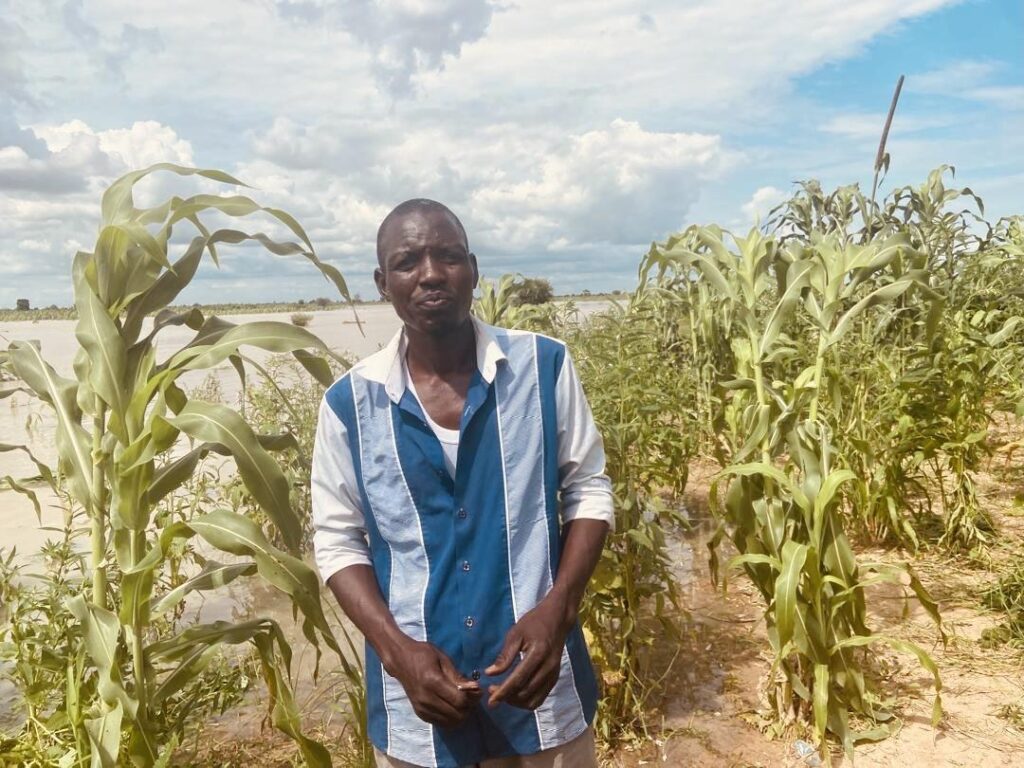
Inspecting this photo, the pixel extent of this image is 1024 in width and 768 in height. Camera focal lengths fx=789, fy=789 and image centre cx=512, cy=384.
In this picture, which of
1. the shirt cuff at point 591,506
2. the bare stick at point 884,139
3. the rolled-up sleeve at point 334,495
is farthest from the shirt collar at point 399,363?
the bare stick at point 884,139

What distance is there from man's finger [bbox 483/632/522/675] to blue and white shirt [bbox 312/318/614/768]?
0.06 metres

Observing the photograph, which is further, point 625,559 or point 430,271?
point 625,559

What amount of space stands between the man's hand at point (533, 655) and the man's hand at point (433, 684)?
0.16 ft

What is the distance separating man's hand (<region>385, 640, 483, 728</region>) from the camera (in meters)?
1.35

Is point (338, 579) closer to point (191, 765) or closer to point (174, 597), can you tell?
point (174, 597)

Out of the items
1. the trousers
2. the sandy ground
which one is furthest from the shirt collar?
the sandy ground

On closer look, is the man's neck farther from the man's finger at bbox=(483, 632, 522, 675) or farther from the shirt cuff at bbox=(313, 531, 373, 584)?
the man's finger at bbox=(483, 632, 522, 675)

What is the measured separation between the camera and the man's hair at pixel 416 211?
151 centimetres

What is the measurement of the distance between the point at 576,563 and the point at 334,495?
0.49 metres

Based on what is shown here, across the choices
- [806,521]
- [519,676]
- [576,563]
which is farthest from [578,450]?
[806,521]

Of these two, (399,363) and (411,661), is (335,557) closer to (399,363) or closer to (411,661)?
(411,661)

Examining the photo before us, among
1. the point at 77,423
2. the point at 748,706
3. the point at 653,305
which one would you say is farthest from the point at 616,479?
the point at 653,305

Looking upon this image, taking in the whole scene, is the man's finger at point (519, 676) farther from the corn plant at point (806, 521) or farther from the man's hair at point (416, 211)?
the corn plant at point (806, 521)

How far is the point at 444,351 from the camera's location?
1.56 meters
